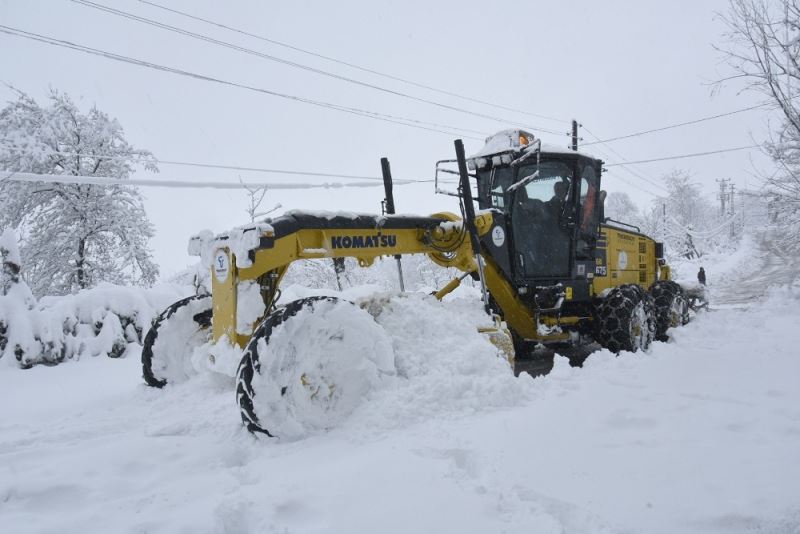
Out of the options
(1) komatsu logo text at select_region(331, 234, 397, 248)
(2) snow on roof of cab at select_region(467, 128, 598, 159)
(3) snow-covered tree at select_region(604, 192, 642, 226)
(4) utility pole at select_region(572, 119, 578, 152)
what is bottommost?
(1) komatsu logo text at select_region(331, 234, 397, 248)

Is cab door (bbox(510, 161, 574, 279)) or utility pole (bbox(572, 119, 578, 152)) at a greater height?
utility pole (bbox(572, 119, 578, 152))

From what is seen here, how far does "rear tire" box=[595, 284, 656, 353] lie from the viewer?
634 centimetres

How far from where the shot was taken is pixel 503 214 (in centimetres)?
607

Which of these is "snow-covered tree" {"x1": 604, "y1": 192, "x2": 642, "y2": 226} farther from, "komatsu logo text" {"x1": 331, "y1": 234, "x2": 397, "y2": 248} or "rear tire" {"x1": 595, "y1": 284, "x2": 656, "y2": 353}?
"komatsu logo text" {"x1": 331, "y1": 234, "x2": 397, "y2": 248}

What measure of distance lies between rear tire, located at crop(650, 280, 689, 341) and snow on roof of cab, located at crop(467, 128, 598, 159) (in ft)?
9.45

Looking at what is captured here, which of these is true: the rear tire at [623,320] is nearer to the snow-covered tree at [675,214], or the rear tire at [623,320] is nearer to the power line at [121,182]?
the power line at [121,182]

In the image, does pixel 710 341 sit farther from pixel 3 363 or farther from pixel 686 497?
pixel 3 363

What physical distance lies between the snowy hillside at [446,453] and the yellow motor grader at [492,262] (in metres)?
0.48

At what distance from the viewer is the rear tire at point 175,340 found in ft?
14.3

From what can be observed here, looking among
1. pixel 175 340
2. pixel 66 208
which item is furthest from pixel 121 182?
pixel 66 208

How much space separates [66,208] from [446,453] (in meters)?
19.6

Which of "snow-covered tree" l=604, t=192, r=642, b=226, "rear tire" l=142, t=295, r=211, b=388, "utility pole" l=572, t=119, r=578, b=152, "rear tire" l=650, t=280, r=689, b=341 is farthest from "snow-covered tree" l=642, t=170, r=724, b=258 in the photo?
"rear tire" l=142, t=295, r=211, b=388

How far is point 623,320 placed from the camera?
6.32 meters

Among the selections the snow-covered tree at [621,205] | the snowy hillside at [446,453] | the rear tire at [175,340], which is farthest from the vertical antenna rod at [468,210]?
the snow-covered tree at [621,205]
